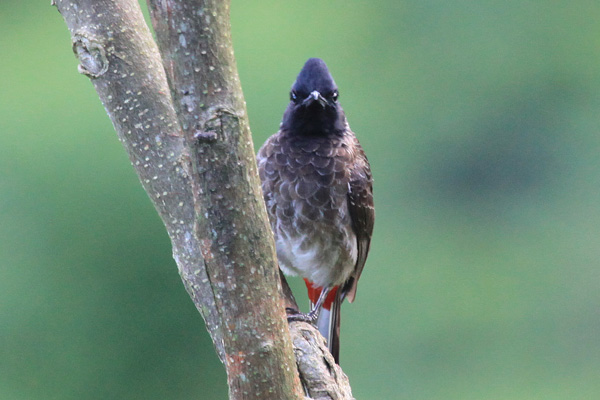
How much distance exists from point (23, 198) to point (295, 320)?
8.63ft

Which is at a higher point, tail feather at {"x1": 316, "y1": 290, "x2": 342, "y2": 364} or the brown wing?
the brown wing

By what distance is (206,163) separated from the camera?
1.23 metres

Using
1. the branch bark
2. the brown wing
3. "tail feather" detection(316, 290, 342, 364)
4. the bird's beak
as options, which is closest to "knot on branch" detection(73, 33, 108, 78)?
the branch bark

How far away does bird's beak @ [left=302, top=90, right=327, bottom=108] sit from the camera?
241 centimetres

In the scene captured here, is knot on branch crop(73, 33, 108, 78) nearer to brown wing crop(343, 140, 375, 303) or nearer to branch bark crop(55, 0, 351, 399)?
branch bark crop(55, 0, 351, 399)

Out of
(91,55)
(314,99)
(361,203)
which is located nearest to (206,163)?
(91,55)

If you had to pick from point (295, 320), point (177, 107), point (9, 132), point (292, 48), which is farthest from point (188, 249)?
point (292, 48)

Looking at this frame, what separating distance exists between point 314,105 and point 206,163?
129 cm

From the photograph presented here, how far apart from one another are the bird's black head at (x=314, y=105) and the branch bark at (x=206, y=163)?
701mm

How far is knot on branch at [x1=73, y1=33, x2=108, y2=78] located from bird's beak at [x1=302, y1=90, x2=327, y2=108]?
802 mm

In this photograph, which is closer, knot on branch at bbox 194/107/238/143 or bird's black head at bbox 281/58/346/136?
knot on branch at bbox 194/107/238/143

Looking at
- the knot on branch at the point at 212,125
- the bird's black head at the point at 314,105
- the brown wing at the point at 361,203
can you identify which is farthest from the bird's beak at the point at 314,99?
the knot on branch at the point at 212,125

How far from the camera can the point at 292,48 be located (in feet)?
18.2

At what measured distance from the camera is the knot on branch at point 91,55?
180 cm
